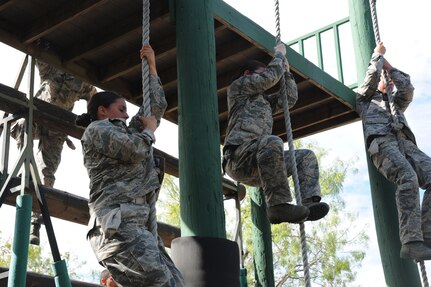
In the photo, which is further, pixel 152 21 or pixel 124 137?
pixel 152 21

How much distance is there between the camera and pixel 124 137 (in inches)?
157

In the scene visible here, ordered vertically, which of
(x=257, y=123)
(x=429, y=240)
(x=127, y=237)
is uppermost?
(x=257, y=123)

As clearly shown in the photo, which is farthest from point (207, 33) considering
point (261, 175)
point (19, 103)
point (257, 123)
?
point (19, 103)

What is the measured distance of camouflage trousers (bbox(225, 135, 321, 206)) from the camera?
5547 millimetres

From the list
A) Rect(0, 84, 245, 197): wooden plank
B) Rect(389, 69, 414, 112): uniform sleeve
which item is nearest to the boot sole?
Rect(389, 69, 414, 112): uniform sleeve

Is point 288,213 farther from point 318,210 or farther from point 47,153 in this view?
point 47,153

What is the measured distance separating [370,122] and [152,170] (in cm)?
368

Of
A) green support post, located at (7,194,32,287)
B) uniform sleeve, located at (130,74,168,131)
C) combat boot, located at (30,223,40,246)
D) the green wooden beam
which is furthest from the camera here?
combat boot, located at (30,223,40,246)

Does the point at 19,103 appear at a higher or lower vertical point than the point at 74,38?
lower

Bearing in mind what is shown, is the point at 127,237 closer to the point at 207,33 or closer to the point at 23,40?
the point at 207,33

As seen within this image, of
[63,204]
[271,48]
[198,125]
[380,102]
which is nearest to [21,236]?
[63,204]

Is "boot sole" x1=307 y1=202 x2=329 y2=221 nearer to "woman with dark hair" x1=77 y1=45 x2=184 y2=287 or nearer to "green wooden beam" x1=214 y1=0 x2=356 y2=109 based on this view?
"woman with dark hair" x1=77 y1=45 x2=184 y2=287

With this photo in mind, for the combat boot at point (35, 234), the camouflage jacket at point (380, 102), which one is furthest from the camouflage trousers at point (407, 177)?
the combat boot at point (35, 234)

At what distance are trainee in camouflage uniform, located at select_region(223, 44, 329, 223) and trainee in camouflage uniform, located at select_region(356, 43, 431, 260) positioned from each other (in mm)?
1174
